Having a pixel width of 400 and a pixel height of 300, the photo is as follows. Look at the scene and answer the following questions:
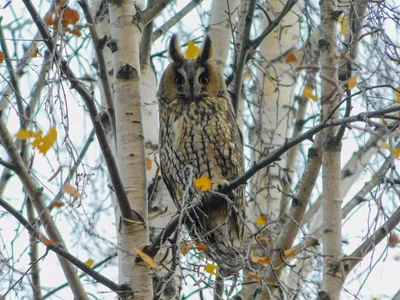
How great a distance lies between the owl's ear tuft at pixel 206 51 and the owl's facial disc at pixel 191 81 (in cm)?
5

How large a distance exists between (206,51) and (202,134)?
16.9 inches

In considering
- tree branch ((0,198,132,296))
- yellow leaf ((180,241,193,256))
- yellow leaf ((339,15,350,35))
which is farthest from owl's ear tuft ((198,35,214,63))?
tree branch ((0,198,132,296))

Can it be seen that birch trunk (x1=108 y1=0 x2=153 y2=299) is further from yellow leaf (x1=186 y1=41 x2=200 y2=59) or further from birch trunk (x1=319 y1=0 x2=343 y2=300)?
birch trunk (x1=319 y1=0 x2=343 y2=300)

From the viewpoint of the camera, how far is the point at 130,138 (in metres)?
2.44

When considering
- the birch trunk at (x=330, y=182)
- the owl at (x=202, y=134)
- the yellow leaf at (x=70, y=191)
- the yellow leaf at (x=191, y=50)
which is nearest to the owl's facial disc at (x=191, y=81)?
the owl at (x=202, y=134)

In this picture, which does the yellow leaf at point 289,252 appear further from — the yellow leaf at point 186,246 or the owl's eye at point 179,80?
the owl's eye at point 179,80

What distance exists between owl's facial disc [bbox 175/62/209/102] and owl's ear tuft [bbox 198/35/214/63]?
0.05m

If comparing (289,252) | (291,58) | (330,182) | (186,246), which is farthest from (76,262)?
(291,58)

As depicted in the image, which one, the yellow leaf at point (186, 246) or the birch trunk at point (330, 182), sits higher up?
the birch trunk at point (330, 182)

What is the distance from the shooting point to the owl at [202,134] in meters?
3.21

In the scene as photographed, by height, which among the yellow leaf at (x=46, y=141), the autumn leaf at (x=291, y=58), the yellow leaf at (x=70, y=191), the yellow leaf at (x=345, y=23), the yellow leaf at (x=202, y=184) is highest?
the autumn leaf at (x=291, y=58)

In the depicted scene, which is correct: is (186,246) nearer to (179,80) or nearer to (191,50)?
Answer: (191,50)

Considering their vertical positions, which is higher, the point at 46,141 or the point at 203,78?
the point at 203,78

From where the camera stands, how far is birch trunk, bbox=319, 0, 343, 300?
2.59 metres
